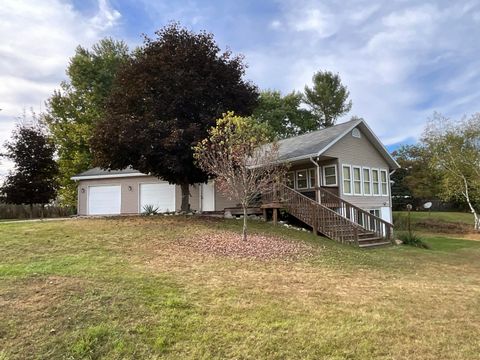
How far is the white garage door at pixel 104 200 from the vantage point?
75.7 ft

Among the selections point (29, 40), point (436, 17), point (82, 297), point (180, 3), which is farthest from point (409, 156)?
point (82, 297)

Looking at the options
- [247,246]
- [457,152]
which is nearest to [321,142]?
[247,246]

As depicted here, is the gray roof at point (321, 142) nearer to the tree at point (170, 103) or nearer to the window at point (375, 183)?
the window at point (375, 183)

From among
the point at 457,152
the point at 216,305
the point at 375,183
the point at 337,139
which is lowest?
the point at 216,305

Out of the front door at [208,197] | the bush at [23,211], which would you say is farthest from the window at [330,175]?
the bush at [23,211]

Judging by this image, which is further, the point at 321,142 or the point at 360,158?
the point at 360,158

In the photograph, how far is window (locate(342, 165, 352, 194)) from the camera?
58.4ft

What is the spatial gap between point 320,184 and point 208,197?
674 cm

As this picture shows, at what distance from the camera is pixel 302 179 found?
61.1ft

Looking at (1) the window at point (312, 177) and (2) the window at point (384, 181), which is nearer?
(1) the window at point (312, 177)

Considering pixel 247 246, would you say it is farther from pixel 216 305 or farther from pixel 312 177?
pixel 312 177

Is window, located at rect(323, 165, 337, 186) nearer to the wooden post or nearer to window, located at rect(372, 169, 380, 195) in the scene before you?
window, located at rect(372, 169, 380, 195)

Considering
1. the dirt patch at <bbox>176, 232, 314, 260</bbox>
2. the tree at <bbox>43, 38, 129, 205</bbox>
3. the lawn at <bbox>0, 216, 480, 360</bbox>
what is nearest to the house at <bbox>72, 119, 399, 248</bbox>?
the dirt patch at <bbox>176, 232, 314, 260</bbox>

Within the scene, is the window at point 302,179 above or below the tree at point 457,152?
below
